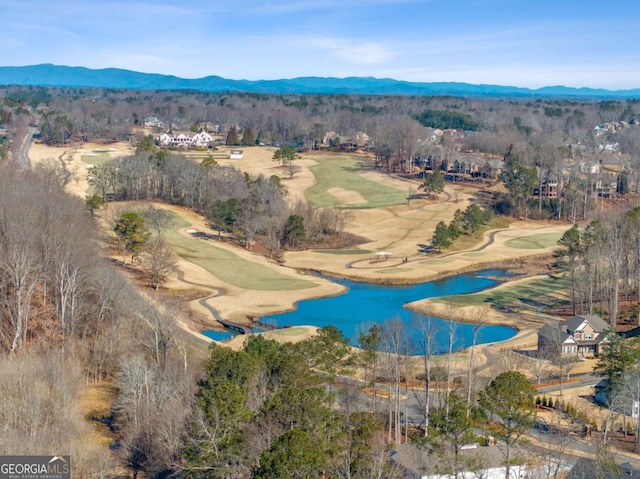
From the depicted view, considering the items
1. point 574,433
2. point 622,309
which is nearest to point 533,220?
point 622,309

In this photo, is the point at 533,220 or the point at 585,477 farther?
the point at 533,220

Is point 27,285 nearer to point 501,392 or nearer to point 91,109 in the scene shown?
point 501,392

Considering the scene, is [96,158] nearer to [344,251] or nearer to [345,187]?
[345,187]

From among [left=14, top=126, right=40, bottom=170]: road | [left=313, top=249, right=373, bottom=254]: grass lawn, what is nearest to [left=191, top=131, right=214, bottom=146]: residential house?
[left=14, top=126, right=40, bottom=170]: road

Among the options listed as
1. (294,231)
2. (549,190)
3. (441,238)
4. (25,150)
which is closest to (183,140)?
(25,150)

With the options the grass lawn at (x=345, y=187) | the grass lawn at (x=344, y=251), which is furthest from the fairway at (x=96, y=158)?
the grass lawn at (x=344, y=251)

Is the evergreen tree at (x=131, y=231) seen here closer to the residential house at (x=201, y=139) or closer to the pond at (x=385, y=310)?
the pond at (x=385, y=310)
